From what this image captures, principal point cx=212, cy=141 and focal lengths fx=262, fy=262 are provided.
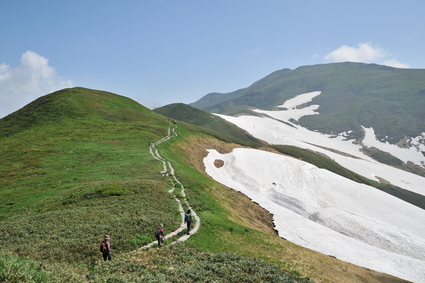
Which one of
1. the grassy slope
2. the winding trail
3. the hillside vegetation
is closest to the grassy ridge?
the hillside vegetation

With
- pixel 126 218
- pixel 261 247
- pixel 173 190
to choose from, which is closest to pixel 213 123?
pixel 173 190

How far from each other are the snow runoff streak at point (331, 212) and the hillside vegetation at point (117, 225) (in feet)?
27.8

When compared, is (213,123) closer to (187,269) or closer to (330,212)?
(330,212)

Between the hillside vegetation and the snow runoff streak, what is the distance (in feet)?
27.8

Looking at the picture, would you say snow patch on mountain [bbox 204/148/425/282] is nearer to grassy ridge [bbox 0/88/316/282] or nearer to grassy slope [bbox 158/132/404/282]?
grassy slope [bbox 158/132/404/282]

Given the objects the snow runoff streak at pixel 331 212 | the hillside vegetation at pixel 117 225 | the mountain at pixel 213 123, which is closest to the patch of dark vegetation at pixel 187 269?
the hillside vegetation at pixel 117 225

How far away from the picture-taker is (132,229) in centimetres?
2325

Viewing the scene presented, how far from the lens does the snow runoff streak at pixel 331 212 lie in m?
40.6

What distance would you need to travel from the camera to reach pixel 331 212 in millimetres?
59031

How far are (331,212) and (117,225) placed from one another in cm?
5069

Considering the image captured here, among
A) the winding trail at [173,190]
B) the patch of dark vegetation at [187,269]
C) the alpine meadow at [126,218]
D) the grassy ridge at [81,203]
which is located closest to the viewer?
the patch of dark vegetation at [187,269]

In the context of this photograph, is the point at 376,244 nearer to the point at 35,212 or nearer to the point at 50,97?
the point at 35,212

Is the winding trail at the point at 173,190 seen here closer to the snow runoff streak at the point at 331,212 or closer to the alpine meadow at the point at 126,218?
the alpine meadow at the point at 126,218

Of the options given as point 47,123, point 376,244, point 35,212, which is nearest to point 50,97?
point 47,123
